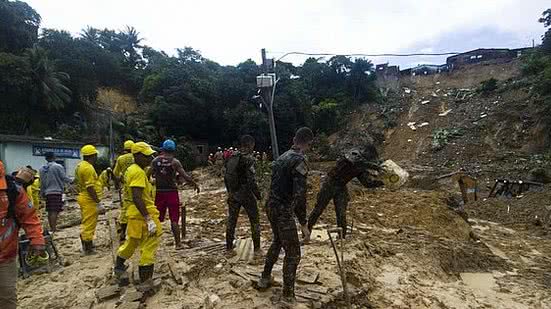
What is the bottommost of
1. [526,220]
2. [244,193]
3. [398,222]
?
[526,220]

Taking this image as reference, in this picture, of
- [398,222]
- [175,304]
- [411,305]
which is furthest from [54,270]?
[398,222]

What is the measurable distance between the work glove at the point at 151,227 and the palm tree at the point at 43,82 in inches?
997

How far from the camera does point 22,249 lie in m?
5.20

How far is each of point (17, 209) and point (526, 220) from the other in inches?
496

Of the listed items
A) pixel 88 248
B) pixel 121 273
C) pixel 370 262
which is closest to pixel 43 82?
pixel 88 248

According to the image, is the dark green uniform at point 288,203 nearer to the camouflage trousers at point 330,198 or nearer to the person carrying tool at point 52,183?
the camouflage trousers at point 330,198

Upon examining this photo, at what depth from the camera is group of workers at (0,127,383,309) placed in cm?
340

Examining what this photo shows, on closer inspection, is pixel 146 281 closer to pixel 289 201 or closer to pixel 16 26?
pixel 289 201

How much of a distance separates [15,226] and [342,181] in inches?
177

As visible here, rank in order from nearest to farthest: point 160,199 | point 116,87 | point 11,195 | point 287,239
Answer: point 11,195
point 287,239
point 160,199
point 116,87

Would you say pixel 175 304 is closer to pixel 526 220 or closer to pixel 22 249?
pixel 22 249

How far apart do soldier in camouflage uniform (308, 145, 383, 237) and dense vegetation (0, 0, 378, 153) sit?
864 inches

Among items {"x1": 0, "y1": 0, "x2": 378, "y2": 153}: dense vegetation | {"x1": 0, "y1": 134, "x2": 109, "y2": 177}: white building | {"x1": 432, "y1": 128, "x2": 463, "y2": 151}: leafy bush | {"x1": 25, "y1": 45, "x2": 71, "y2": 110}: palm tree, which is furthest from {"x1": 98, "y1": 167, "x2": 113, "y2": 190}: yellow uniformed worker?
{"x1": 432, "y1": 128, "x2": 463, "y2": 151}: leafy bush

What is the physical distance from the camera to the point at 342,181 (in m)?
6.49
